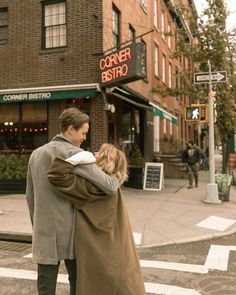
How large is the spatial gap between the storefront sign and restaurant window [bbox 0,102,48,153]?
277 cm

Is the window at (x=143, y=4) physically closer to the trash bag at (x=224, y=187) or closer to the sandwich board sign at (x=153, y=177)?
the sandwich board sign at (x=153, y=177)

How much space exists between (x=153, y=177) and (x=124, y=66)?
4563 millimetres

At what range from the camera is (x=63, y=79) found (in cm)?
1347

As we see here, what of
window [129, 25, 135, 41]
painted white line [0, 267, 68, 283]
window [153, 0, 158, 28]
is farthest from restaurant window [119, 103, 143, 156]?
painted white line [0, 267, 68, 283]

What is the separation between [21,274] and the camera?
538 cm

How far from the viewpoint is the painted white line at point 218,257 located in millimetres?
5809

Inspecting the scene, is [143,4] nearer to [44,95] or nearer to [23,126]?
[44,95]

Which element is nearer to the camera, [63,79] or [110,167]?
[110,167]

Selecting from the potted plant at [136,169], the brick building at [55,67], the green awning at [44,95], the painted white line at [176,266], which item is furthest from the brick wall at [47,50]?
the painted white line at [176,266]

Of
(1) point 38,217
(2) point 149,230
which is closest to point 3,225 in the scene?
(2) point 149,230

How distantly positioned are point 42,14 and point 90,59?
2.63 m

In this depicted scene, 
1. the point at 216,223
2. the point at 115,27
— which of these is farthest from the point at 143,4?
the point at 216,223

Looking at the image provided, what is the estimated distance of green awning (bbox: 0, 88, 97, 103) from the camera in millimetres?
12758

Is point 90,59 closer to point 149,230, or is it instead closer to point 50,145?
point 149,230
